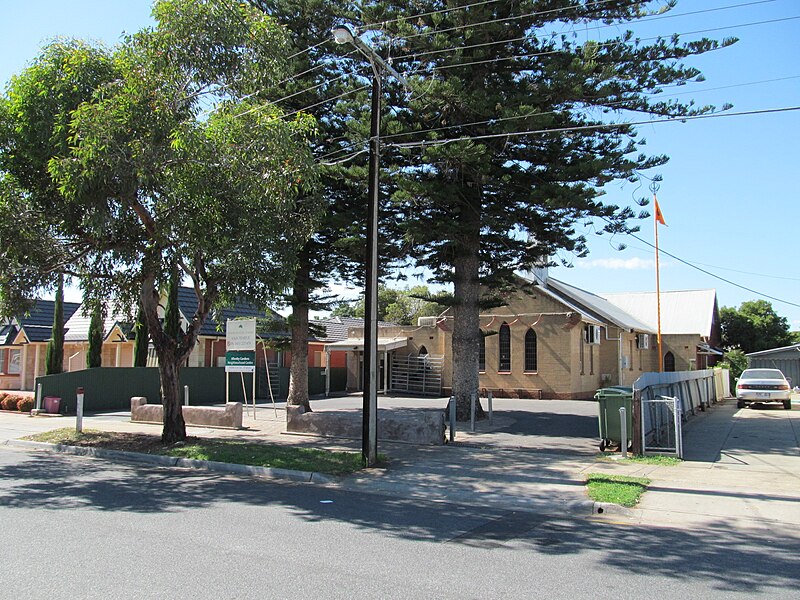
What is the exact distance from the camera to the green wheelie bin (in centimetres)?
1375

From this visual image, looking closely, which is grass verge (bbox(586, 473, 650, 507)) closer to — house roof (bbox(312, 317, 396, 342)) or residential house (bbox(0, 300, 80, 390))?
house roof (bbox(312, 317, 396, 342))

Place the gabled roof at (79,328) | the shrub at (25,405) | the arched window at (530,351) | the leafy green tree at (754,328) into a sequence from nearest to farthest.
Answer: the shrub at (25,405) < the gabled roof at (79,328) < the arched window at (530,351) < the leafy green tree at (754,328)

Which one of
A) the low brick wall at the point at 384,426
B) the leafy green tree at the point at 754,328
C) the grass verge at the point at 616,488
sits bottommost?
the grass verge at the point at 616,488

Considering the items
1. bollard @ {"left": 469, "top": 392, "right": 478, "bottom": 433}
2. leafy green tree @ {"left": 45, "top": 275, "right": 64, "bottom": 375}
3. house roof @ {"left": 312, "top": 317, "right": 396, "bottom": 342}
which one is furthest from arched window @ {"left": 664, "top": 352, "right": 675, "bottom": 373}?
leafy green tree @ {"left": 45, "top": 275, "right": 64, "bottom": 375}

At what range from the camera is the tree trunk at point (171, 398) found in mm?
14992

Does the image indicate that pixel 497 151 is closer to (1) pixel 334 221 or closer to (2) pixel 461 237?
(2) pixel 461 237

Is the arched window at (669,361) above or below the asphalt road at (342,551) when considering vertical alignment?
above

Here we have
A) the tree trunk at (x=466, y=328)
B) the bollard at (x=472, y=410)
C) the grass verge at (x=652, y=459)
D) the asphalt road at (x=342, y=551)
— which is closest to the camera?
the asphalt road at (x=342, y=551)

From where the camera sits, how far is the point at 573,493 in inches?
400

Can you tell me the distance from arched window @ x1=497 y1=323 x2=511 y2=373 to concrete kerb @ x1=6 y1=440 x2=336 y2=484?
22.0 meters

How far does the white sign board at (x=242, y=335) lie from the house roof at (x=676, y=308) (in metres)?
36.0

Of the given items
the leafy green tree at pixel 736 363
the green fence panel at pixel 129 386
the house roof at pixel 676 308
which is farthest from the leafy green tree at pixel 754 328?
the green fence panel at pixel 129 386

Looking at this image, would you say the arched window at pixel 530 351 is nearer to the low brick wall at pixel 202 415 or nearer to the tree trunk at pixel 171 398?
the low brick wall at pixel 202 415

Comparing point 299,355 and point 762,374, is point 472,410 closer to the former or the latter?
point 299,355
